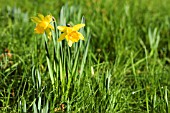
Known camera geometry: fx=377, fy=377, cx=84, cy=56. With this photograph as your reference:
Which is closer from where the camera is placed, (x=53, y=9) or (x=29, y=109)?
(x=29, y=109)

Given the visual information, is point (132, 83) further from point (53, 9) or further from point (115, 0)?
point (115, 0)

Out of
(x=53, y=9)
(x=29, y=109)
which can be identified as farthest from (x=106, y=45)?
(x=29, y=109)


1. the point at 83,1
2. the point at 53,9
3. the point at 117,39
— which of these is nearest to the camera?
the point at 117,39

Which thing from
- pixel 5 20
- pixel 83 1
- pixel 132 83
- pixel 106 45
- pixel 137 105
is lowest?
pixel 137 105

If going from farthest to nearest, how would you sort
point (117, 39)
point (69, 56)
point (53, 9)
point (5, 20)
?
point (53, 9) → point (5, 20) → point (117, 39) → point (69, 56)

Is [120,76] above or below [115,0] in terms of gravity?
below

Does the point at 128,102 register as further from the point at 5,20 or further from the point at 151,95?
the point at 5,20
